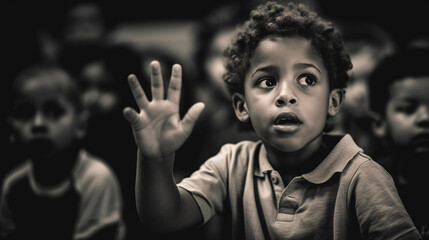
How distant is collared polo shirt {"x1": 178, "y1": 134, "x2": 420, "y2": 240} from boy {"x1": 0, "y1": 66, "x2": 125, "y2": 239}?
1.87 feet

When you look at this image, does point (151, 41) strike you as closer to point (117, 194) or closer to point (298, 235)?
point (117, 194)

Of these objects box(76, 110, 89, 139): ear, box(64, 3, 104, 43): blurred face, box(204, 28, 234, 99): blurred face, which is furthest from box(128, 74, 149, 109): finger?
box(64, 3, 104, 43): blurred face

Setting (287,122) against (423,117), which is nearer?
(287,122)

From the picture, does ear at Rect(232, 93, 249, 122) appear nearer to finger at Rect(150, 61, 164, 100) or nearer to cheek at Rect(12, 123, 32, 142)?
finger at Rect(150, 61, 164, 100)

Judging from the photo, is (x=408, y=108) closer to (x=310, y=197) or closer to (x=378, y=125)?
(x=378, y=125)

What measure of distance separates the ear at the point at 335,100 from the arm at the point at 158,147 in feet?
1.03

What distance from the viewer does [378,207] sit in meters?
0.82

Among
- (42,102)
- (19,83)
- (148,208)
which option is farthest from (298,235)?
(19,83)

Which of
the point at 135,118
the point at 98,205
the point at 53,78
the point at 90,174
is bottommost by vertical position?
the point at 98,205

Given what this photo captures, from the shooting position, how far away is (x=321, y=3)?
272cm

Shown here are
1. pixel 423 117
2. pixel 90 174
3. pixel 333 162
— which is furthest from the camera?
pixel 90 174

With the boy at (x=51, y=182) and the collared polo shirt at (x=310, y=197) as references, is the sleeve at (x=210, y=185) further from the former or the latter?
the boy at (x=51, y=182)

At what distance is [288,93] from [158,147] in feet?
0.97

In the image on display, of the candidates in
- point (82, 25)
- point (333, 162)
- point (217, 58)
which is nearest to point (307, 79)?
point (333, 162)
